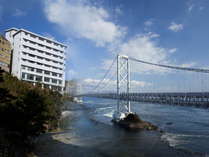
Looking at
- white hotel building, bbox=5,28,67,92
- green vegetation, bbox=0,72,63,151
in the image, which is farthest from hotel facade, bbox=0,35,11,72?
green vegetation, bbox=0,72,63,151

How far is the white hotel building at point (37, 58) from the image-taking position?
164 feet

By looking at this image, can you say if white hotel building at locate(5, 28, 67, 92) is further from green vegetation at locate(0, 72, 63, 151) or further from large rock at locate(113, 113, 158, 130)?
green vegetation at locate(0, 72, 63, 151)

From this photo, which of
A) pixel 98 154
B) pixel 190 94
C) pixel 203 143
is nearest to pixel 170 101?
pixel 190 94

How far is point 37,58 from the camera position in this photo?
53.1m

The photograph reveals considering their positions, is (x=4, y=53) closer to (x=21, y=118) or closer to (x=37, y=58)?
(x=37, y=58)

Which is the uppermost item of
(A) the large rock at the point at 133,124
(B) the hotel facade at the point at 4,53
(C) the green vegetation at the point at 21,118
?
(B) the hotel facade at the point at 4,53

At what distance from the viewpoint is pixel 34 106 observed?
613 inches

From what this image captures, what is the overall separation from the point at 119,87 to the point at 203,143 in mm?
23369

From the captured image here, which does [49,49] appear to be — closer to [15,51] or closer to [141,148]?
[15,51]

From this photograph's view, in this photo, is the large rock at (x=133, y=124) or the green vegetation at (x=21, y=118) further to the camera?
the large rock at (x=133, y=124)

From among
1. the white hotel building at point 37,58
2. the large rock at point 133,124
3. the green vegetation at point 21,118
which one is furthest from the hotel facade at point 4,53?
the large rock at point 133,124

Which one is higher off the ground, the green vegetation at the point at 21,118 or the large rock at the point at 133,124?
the green vegetation at the point at 21,118

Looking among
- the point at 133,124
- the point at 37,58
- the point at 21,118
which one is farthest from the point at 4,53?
the point at 133,124

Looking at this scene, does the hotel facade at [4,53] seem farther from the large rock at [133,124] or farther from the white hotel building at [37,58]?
the large rock at [133,124]
